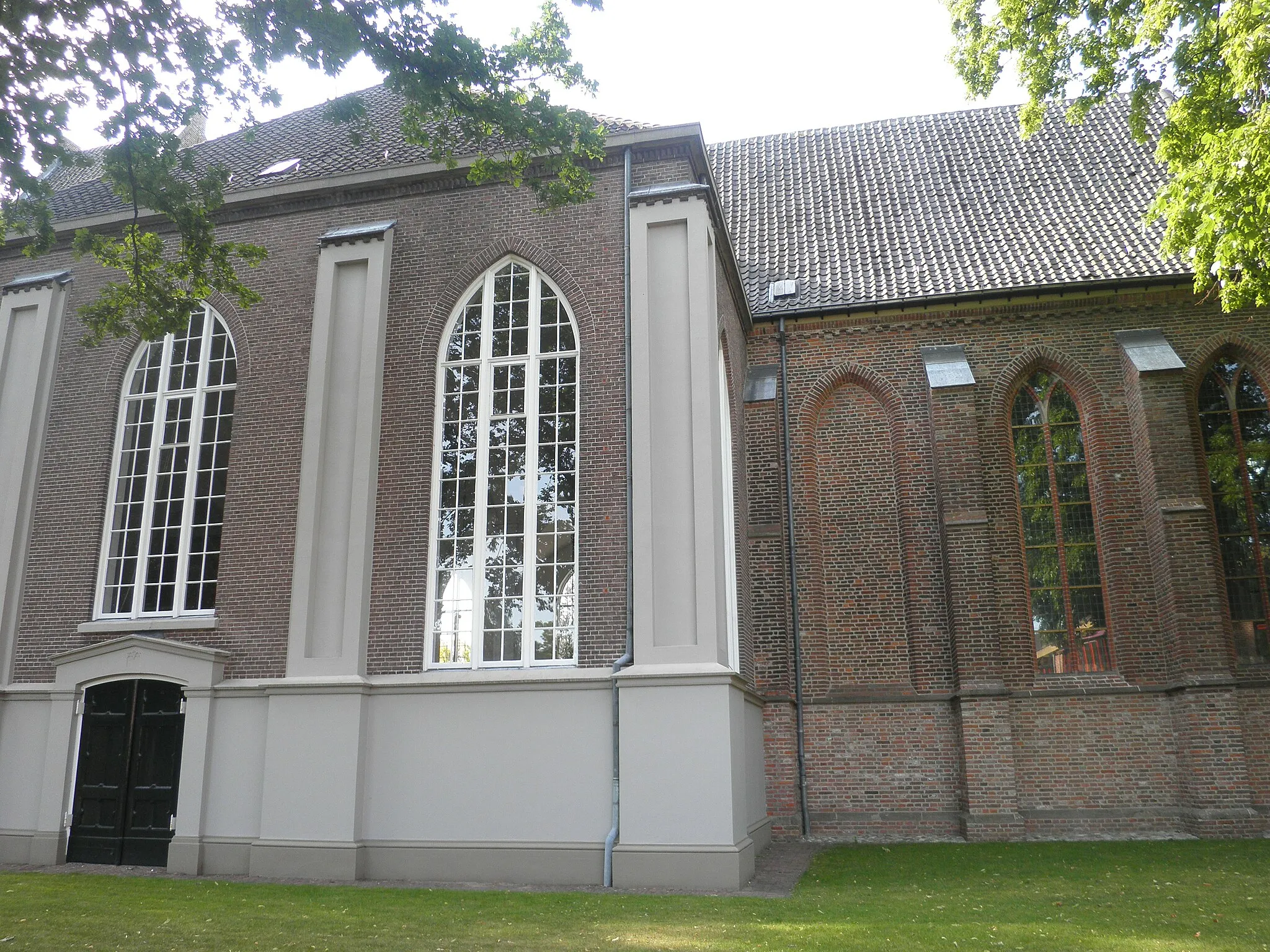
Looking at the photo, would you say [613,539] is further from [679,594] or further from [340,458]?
[340,458]

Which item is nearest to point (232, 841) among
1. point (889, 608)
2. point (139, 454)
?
point (139, 454)

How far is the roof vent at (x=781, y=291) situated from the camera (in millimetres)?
16672

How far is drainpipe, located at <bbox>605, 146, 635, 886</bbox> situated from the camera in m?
10.4

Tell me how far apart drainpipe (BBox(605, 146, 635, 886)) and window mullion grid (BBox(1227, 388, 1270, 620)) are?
10072mm

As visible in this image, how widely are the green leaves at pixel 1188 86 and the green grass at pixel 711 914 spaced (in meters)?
6.78

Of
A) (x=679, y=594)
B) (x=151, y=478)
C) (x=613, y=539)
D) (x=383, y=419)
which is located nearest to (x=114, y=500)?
(x=151, y=478)

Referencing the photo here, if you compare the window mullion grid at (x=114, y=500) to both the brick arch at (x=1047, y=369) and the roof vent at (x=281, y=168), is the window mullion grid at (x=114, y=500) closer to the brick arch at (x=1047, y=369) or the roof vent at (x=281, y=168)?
the roof vent at (x=281, y=168)

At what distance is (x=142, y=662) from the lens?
39.9 ft

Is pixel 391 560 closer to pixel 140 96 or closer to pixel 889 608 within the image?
pixel 140 96

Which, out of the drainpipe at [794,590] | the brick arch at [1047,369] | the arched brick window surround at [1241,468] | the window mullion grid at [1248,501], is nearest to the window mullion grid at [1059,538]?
the brick arch at [1047,369]

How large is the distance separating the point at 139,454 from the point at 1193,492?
15.7m

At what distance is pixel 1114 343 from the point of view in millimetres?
15727

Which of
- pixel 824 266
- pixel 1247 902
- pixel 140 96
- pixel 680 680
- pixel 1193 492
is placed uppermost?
pixel 824 266

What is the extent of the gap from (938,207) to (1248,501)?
25.7 feet
